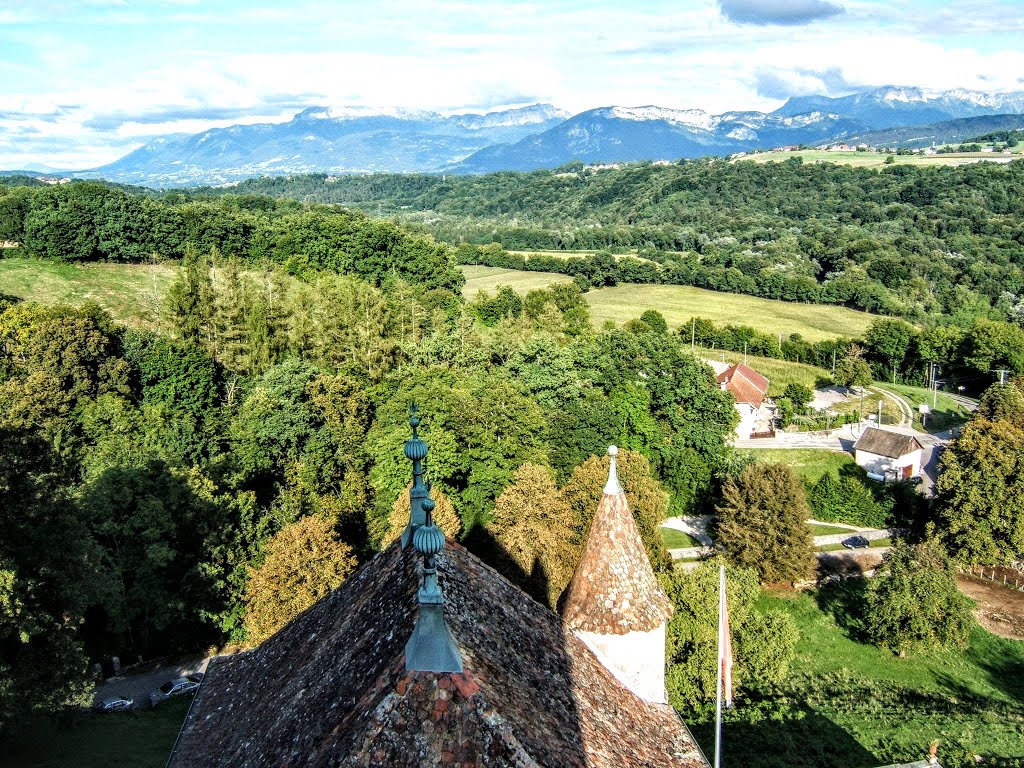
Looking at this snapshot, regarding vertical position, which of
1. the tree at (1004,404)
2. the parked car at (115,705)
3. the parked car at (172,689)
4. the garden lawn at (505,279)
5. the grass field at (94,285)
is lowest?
the parked car at (172,689)

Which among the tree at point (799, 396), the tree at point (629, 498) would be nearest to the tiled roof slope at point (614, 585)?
the tree at point (629, 498)

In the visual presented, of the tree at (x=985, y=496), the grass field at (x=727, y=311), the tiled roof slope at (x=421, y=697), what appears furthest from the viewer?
the grass field at (x=727, y=311)

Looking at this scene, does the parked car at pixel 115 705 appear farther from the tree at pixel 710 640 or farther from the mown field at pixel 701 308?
the mown field at pixel 701 308

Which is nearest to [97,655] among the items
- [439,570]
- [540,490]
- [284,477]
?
[284,477]

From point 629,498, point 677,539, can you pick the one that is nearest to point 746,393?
point 677,539

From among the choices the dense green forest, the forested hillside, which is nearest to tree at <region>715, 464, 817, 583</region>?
the dense green forest

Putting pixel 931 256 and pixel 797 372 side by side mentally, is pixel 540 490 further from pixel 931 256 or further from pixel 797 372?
pixel 931 256

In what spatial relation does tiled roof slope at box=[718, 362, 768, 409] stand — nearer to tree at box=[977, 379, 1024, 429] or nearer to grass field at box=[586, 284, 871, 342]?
tree at box=[977, 379, 1024, 429]

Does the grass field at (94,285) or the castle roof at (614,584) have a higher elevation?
the grass field at (94,285)
